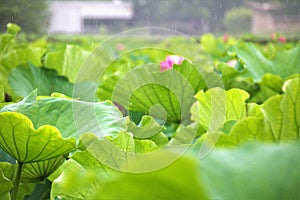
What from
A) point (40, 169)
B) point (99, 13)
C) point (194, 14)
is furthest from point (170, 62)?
point (99, 13)

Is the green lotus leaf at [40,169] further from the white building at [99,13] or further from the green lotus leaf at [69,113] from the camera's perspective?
the white building at [99,13]

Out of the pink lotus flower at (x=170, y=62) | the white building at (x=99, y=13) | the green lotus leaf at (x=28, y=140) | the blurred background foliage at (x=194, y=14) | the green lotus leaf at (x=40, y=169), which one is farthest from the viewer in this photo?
the white building at (x=99, y=13)

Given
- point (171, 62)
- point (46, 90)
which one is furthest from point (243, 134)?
point (46, 90)

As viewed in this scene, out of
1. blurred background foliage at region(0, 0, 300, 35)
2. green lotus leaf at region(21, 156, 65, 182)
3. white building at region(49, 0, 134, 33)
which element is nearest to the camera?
green lotus leaf at region(21, 156, 65, 182)

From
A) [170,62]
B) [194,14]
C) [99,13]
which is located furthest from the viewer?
[99,13]

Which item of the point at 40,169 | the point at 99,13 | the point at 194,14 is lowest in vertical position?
the point at 99,13

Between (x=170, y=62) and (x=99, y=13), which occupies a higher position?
(x=170, y=62)

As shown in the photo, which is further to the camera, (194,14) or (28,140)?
(194,14)

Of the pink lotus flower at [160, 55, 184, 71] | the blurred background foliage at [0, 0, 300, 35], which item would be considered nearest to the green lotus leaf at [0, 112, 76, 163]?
the pink lotus flower at [160, 55, 184, 71]

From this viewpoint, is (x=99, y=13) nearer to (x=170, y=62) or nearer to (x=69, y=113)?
(x=170, y=62)

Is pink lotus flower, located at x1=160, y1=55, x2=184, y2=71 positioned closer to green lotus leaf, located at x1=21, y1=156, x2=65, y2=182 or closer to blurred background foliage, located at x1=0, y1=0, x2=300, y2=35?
green lotus leaf, located at x1=21, y1=156, x2=65, y2=182

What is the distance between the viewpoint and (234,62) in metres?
1.23

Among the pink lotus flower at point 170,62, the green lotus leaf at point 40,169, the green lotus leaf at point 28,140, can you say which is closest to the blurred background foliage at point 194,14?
the pink lotus flower at point 170,62

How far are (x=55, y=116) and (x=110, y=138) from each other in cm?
15
